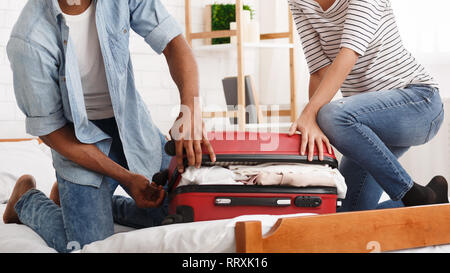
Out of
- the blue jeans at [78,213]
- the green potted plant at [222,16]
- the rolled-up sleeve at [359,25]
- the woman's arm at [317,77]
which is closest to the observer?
the rolled-up sleeve at [359,25]

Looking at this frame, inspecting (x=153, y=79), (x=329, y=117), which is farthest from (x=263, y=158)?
(x=153, y=79)

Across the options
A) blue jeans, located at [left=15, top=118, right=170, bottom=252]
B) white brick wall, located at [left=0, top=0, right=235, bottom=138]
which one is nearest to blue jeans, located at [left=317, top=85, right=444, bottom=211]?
blue jeans, located at [left=15, top=118, right=170, bottom=252]

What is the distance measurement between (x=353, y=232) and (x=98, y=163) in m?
0.69

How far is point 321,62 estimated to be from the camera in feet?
4.64

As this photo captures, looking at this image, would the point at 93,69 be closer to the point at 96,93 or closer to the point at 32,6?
the point at 96,93

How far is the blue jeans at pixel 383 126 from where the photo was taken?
3.73ft

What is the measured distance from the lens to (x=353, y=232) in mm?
875

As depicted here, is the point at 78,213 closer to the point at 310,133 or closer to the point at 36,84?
the point at 36,84

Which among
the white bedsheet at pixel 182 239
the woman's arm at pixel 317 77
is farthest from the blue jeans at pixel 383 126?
the white bedsheet at pixel 182 239

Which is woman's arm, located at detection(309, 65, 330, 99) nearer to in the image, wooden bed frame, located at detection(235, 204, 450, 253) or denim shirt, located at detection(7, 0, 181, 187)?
denim shirt, located at detection(7, 0, 181, 187)

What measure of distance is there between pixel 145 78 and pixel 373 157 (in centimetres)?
186

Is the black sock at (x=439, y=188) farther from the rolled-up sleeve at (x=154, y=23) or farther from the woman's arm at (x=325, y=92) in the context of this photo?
the rolled-up sleeve at (x=154, y=23)

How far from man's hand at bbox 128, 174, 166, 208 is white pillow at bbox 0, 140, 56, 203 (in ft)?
3.06

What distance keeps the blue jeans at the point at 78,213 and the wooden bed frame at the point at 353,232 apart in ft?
2.15
